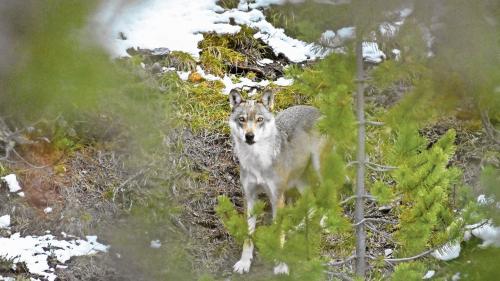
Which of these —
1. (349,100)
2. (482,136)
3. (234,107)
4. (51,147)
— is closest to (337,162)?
(349,100)

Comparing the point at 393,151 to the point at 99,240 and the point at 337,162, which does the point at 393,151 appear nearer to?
the point at 337,162

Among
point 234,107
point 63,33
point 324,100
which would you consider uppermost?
point 63,33

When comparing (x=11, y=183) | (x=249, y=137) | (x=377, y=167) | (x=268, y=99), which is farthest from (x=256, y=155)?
(x=11, y=183)

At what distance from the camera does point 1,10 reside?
210 cm

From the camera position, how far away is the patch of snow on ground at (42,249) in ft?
23.1

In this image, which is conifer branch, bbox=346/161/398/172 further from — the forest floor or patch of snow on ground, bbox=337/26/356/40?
the forest floor

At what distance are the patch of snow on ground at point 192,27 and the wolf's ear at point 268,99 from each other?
2.40 m

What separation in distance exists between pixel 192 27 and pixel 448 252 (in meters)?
5.19

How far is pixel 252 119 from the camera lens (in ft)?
23.4

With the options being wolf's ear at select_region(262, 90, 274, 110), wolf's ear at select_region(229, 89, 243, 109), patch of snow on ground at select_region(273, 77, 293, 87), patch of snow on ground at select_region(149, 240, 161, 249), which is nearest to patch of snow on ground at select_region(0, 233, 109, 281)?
patch of snow on ground at select_region(149, 240, 161, 249)

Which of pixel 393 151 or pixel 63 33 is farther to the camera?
pixel 393 151

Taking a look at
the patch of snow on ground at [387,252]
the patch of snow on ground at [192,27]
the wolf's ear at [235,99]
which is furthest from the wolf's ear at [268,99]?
the patch of snow on ground at [192,27]

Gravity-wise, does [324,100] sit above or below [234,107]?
above

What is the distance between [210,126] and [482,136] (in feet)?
10.4
